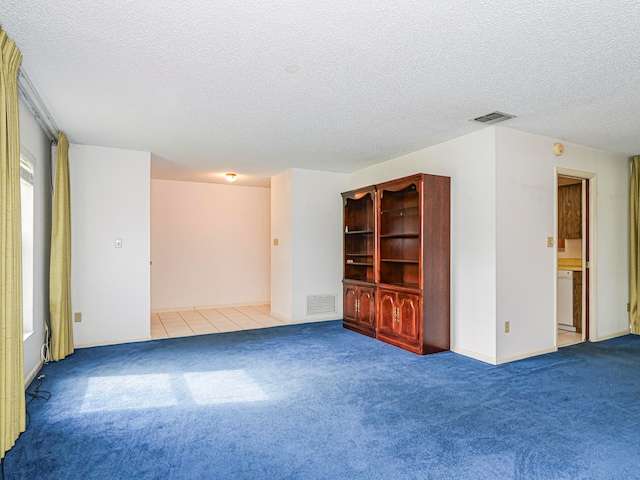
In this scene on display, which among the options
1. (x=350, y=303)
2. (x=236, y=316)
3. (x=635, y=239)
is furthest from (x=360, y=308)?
(x=635, y=239)

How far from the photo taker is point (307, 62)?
2559 mm

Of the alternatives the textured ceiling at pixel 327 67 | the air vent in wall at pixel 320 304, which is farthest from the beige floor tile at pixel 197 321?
the textured ceiling at pixel 327 67

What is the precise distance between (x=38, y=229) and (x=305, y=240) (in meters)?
3.49

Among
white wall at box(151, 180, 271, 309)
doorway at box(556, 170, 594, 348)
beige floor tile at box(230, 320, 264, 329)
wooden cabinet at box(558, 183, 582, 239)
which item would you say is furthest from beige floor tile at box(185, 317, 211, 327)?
→ wooden cabinet at box(558, 183, 582, 239)

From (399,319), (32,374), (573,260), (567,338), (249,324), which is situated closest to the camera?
(32,374)

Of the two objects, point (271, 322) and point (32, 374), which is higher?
point (32, 374)

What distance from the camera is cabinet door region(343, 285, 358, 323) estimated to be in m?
5.62

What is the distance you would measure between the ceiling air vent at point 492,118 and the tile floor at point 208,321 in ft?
13.1

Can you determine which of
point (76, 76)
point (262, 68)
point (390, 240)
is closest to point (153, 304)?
point (390, 240)

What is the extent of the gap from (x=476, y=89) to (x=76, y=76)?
9.70ft

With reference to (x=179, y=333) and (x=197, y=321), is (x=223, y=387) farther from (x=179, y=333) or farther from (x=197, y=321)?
(x=197, y=321)

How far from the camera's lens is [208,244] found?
303 inches

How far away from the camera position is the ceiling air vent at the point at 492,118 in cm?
361

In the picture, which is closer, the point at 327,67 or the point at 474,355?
the point at 327,67
